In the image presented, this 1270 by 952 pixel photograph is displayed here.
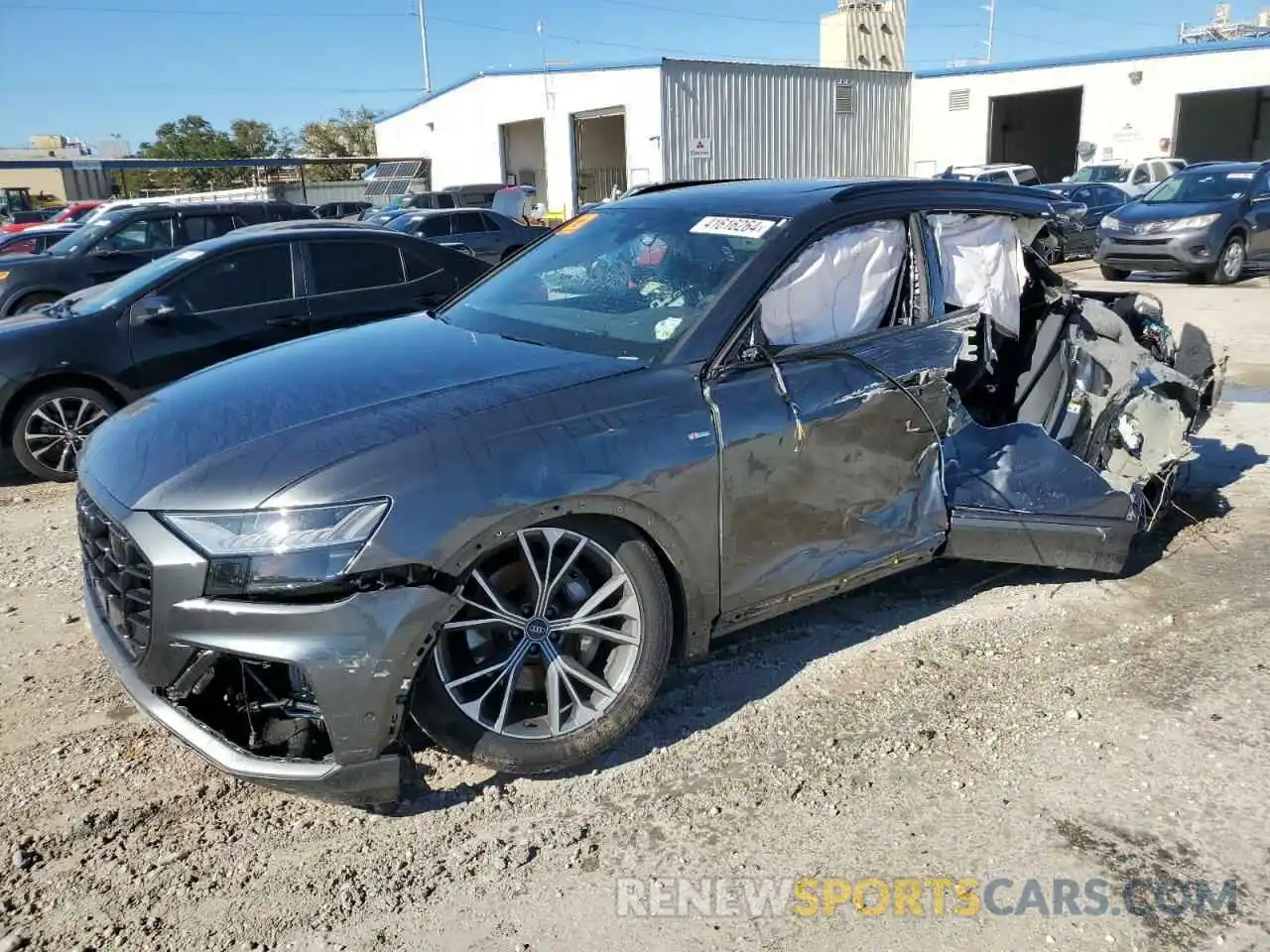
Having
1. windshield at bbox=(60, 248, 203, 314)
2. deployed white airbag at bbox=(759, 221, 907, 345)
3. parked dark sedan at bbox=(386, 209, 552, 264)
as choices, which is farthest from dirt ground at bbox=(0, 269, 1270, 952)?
parked dark sedan at bbox=(386, 209, 552, 264)

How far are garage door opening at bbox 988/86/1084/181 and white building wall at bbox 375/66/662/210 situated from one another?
1620 centimetres

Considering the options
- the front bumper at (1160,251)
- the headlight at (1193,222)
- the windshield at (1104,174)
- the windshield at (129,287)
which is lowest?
the front bumper at (1160,251)

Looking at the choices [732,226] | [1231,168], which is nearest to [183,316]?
[732,226]

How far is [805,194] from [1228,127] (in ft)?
140

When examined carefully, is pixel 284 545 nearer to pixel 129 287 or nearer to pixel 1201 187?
pixel 129 287

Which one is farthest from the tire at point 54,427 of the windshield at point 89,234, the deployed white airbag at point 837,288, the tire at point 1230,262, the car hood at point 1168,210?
the tire at point 1230,262

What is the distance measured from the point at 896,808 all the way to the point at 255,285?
598 centimetres

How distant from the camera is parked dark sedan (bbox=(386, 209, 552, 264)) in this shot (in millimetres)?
17266

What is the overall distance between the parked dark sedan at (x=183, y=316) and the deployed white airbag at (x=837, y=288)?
4.46 m

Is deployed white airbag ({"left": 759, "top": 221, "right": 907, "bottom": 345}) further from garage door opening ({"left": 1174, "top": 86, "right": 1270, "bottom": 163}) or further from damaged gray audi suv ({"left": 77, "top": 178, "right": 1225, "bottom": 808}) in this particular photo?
garage door opening ({"left": 1174, "top": 86, "right": 1270, "bottom": 163})

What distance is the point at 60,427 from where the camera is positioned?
6.75 m

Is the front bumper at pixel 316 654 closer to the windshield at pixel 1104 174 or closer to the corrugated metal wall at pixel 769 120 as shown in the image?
the corrugated metal wall at pixel 769 120

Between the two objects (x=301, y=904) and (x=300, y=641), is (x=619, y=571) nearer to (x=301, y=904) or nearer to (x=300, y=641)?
(x=300, y=641)

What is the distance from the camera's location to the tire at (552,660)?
9.49ft
